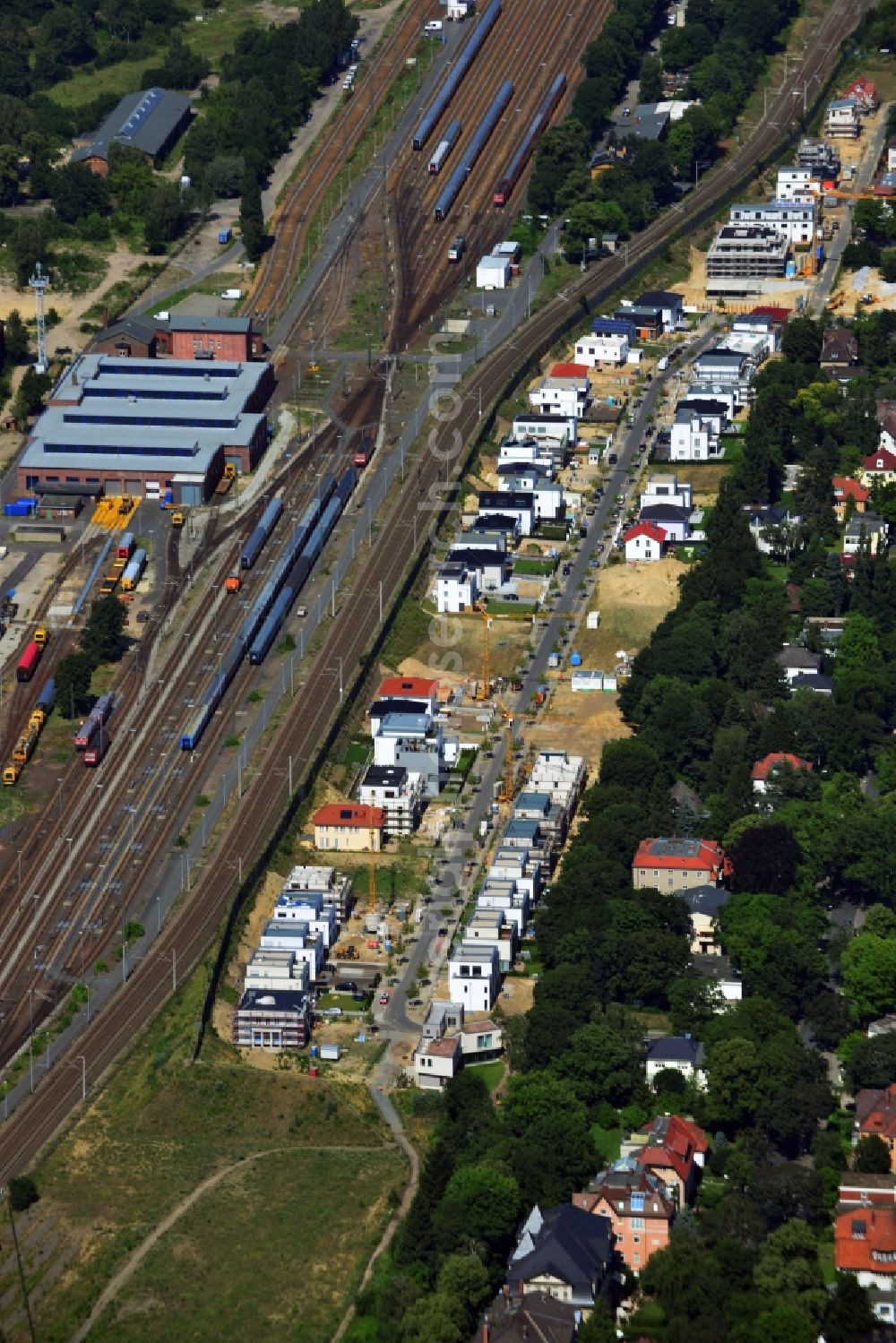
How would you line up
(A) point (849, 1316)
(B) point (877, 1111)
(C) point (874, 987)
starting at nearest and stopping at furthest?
(A) point (849, 1316), (B) point (877, 1111), (C) point (874, 987)

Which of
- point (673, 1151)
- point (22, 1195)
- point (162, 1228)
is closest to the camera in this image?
point (162, 1228)

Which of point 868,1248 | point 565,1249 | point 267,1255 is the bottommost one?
point 267,1255

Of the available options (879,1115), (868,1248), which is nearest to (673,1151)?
(879,1115)

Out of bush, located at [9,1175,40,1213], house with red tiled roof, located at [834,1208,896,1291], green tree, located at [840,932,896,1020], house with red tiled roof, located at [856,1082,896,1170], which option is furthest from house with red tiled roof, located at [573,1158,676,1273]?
bush, located at [9,1175,40,1213]

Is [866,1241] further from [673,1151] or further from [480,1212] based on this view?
[480,1212]

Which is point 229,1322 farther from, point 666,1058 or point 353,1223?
point 666,1058

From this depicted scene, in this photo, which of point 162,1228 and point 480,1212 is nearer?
point 480,1212

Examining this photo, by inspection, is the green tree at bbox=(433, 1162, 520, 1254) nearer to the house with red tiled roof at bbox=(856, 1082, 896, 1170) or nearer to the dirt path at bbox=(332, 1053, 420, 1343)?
the dirt path at bbox=(332, 1053, 420, 1343)
